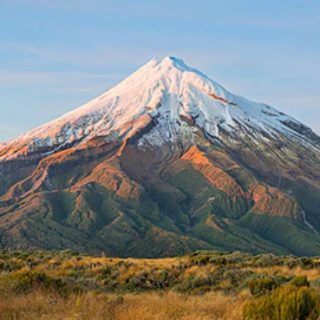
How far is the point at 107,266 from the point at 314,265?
9060mm

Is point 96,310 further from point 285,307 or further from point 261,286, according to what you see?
point 261,286

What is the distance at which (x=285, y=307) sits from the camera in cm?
1087

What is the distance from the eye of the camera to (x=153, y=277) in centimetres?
2519

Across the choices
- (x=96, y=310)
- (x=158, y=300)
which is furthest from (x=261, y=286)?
(x=96, y=310)

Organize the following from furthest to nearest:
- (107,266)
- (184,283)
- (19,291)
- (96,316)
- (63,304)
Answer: (107,266) → (184,283) → (19,291) → (63,304) → (96,316)

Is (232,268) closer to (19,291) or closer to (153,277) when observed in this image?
(153,277)

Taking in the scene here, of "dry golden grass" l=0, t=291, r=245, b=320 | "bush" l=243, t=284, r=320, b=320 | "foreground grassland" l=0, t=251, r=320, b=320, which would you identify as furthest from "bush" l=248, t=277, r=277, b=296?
"bush" l=243, t=284, r=320, b=320

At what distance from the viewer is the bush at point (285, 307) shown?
1079 centimetres

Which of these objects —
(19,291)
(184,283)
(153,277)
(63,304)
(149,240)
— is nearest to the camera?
(63,304)

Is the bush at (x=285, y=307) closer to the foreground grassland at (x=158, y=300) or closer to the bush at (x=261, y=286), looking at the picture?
the foreground grassland at (x=158, y=300)

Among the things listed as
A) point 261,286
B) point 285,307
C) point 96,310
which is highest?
point 285,307

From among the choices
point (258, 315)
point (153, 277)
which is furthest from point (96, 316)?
point (153, 277)

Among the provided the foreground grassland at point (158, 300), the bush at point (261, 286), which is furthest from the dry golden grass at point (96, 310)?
the bush at point (261, 286)

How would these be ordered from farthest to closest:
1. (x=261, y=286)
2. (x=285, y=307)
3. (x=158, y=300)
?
1. (x=261, y=286)
2. (x=158, y=300)
3. (x=285, y=307)
